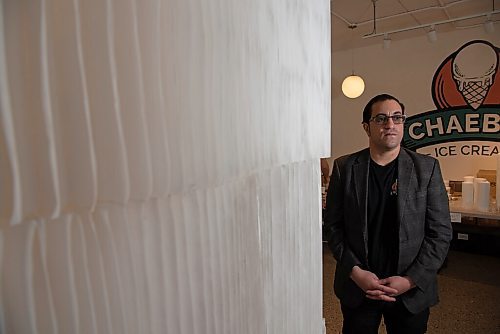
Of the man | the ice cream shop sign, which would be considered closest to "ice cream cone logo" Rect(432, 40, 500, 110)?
the ice cream shop sign

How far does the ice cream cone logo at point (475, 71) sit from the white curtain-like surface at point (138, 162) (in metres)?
4.38

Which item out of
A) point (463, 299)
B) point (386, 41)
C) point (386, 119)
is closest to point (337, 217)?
point (386, 119)

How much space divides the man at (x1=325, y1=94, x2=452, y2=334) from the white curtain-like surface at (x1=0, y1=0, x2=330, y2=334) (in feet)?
3.87

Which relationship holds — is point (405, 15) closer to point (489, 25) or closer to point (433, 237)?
point (489, 25)

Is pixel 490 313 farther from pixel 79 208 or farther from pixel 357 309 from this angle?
pixel 79 208

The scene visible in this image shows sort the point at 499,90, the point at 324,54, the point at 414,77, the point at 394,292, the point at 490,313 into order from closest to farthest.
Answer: the point at 324,54, the point at 394,292, the point at 490,313, the point at 499,90, the point at 414,77

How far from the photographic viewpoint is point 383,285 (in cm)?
133

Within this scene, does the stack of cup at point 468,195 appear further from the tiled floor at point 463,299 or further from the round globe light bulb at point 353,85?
the round globe light bulb at point 353,85

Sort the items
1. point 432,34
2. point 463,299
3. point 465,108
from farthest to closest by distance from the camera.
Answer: point 465,108
point 432,34
point 463,299

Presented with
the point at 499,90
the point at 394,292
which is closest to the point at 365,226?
the point at 394,292

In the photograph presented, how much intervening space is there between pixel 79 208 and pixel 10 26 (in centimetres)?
6

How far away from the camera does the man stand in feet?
4.39

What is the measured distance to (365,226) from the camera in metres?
1.37

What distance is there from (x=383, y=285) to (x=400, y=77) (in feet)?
11.9
